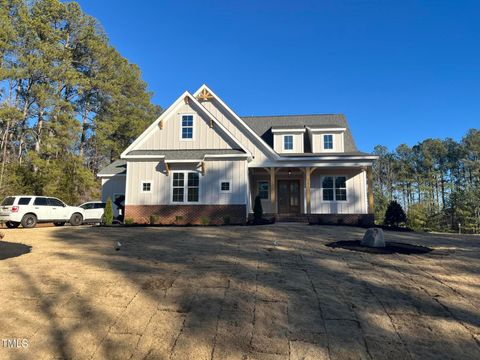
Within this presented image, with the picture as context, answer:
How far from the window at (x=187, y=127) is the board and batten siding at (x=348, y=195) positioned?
7935mm

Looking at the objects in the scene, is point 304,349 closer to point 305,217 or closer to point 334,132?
point 305,217

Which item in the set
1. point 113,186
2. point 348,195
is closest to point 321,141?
point 348,195

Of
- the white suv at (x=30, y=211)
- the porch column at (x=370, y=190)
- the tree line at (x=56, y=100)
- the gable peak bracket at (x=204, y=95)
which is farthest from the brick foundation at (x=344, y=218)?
the tree line at (x=56, y=100)

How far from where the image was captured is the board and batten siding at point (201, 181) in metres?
17.9

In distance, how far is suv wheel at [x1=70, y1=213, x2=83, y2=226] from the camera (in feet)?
60.0

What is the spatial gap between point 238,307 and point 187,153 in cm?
1453

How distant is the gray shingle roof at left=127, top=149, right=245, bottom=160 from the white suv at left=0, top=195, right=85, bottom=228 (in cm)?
471

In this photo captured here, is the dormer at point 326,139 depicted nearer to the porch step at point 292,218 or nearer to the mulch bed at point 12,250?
the porch step at point 292,218

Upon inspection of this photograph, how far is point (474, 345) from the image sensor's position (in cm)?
373

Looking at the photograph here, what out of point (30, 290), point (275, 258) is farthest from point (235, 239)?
point (30, 290)

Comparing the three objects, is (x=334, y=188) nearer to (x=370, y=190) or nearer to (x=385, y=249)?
(x=370, y=190)

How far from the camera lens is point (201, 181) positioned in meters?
18.1

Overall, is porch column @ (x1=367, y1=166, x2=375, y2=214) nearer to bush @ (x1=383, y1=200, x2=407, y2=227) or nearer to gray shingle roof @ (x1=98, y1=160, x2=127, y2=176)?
bush @ (x1=383, y1=200, x2=407, y2=227)

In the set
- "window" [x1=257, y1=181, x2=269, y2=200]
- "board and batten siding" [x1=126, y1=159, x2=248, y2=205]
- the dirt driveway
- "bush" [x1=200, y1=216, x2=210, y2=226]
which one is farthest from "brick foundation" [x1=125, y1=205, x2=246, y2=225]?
the dirt driveway
